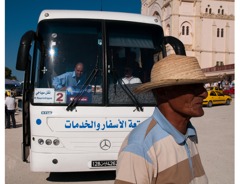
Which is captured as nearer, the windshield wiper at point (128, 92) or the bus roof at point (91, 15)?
the windshield wiper at point (128, 92)

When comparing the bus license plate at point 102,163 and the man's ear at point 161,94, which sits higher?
the man's ear at point 161,94

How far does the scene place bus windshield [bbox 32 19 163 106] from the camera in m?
4.95

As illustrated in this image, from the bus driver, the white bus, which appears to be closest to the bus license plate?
the white bus

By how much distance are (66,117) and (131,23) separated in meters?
2.10

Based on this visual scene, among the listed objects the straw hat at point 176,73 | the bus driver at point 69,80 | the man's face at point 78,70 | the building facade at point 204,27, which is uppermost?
the building facade at point 204,27

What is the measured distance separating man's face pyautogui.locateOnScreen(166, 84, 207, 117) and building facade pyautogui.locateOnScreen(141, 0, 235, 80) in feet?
205

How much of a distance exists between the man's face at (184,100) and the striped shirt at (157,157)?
0.11 metres

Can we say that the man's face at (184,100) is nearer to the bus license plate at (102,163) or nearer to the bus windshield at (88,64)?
the bus windshield at (88,64)

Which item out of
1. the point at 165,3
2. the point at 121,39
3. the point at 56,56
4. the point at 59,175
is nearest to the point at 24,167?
the point at 59,175

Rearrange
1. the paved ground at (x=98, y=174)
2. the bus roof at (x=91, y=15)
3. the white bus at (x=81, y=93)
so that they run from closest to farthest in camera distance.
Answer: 1. the white bus at (x=81, y=93)
2. the bus roof at (x=91, y=15)
3. the paved ground at (x=98, y=174)

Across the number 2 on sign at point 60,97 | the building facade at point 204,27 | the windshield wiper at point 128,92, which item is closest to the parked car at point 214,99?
the windshield wiper at point 128,92

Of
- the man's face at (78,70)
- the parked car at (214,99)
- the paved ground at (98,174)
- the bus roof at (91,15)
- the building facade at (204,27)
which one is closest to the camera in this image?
the man's face at (78,70)

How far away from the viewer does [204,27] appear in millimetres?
64375

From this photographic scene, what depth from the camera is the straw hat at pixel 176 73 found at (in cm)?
167
